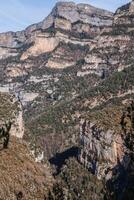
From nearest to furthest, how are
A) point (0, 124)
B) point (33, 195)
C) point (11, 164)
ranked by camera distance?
point (33, 195) → point (11, 164) → point (0, 124)

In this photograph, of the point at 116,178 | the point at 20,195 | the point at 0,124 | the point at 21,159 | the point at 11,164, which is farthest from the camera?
the point at 116,178

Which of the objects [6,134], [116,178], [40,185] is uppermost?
[6,134]

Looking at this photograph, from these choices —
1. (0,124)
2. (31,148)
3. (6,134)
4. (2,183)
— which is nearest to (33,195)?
(2,183)

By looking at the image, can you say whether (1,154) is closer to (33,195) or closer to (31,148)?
(33,195)

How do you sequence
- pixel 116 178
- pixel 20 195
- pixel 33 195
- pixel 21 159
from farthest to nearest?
1. pixel 116 178
2. pixel 21 159
3. pixel 33 195
4. pixel 20 195

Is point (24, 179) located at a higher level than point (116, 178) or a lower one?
higher

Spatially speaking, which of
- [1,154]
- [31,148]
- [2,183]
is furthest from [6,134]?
[31,148]

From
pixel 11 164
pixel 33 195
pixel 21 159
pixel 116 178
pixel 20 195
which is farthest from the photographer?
pixel 116 178

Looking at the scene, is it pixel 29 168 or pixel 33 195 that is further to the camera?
pixel 29 168

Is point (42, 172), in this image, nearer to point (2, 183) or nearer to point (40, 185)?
point (40, 185)
